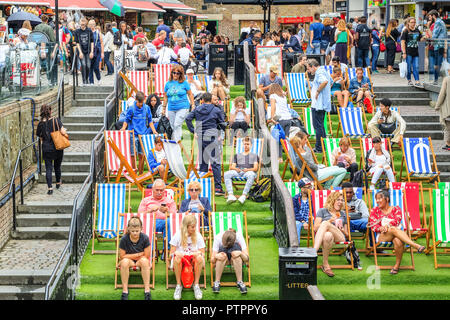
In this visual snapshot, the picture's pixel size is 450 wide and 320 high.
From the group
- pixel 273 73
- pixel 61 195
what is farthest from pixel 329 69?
pixel 61 195

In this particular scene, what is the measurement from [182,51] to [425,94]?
6.27m

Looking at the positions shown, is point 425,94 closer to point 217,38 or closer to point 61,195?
point 217,38

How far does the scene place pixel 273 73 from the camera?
18844 millimetres

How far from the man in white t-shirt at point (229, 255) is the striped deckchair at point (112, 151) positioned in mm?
4178

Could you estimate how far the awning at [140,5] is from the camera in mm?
35156

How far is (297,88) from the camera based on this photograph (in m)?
19.9

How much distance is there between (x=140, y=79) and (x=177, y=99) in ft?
13.6

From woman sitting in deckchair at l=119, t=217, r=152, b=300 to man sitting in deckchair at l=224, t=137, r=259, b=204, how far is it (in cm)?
274

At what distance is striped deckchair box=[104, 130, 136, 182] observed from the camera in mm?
15484

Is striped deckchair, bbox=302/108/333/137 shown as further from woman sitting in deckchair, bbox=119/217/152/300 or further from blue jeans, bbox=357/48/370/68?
woman sitting in deckchair, bbox=119/217/152/300

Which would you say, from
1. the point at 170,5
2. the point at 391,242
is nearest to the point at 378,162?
the point at 391,242

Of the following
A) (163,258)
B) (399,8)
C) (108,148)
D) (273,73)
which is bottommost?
(163,258)

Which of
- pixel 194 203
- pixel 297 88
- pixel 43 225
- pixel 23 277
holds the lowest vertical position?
pixel 23 277

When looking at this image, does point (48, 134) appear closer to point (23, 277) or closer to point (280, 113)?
point (23, 277)
